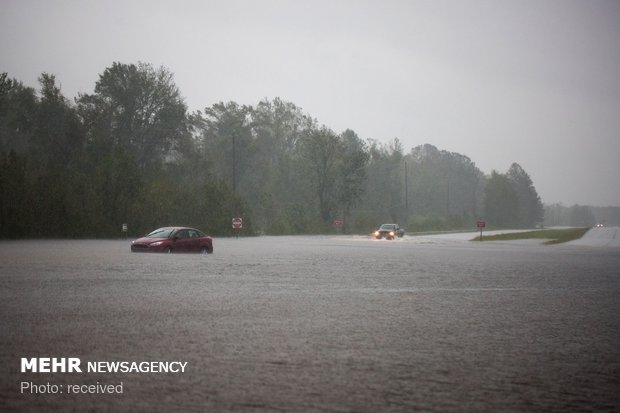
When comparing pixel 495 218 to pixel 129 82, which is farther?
pixel 495 218

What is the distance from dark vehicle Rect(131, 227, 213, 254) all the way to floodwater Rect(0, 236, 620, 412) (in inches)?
459

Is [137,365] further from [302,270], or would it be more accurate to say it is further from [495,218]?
[495,218]

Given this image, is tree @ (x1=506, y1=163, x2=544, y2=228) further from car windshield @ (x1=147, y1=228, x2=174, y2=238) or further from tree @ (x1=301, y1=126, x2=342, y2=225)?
car windshield @ (x1=147, y1=228, x2=174, y2=238)

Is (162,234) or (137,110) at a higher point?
(137,110)

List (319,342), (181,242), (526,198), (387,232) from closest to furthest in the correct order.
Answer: (319,342), (181,242), (387,232), (526,198)

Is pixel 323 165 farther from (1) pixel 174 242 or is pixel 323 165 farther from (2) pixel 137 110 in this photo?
(1) pixel 174 242

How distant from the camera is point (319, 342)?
7.98 metres

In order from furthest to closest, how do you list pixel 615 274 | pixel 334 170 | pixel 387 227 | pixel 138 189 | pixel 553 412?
pixel 334 170 < pixel 387 227 < pixel 138 189 < pixel 615 274 < pixel 553 412

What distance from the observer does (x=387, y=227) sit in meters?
61.8

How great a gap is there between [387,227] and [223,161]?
1694 inches

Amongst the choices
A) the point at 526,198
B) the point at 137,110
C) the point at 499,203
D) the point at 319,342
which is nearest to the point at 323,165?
the point at 137,110

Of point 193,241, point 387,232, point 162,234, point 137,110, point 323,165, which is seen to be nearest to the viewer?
point 193,241

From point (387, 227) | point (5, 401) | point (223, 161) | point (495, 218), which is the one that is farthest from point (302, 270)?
point (495, 218)

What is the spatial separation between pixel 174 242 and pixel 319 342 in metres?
21.7
